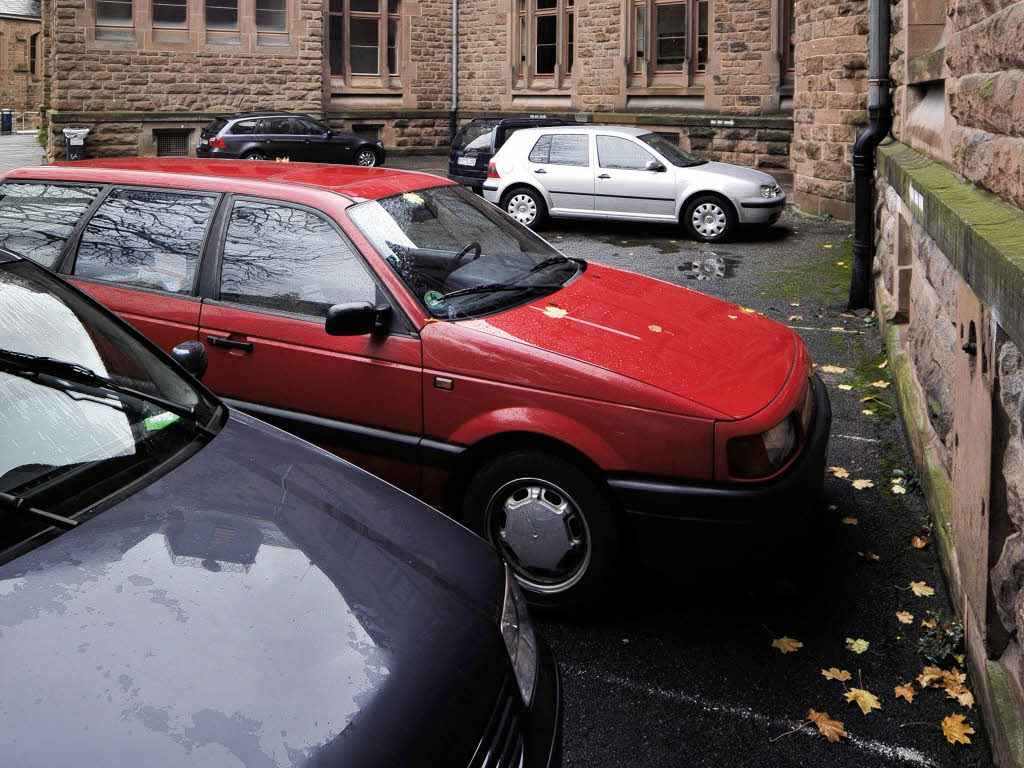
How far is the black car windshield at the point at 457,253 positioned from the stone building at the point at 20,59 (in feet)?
173

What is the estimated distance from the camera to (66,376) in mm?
2883

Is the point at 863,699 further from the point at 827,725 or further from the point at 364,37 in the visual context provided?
the point at 364,37

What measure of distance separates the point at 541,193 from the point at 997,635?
12.7 meters

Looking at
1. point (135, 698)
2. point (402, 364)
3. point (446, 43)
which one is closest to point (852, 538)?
point (402, 364)

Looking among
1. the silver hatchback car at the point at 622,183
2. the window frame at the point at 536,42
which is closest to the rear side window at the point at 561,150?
the silver hatchback car at the point at 622,183

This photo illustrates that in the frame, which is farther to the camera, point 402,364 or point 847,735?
point 402,364

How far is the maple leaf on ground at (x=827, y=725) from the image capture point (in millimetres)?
3377

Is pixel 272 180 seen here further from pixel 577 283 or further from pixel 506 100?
pixel 506 100

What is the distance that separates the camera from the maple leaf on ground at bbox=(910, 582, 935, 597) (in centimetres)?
434

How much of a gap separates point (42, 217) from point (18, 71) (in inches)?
2180

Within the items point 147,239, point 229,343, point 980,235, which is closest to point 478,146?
point 147,239

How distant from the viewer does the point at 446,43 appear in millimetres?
29375

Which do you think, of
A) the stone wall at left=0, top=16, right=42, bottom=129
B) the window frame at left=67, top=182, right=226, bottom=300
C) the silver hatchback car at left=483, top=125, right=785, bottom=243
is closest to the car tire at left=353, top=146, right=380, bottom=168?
the silver hatchback car at left=483, top=125, right=785, bottom=243

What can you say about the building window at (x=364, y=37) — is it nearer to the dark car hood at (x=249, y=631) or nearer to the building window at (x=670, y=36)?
the building window at (x=670, y=36)
